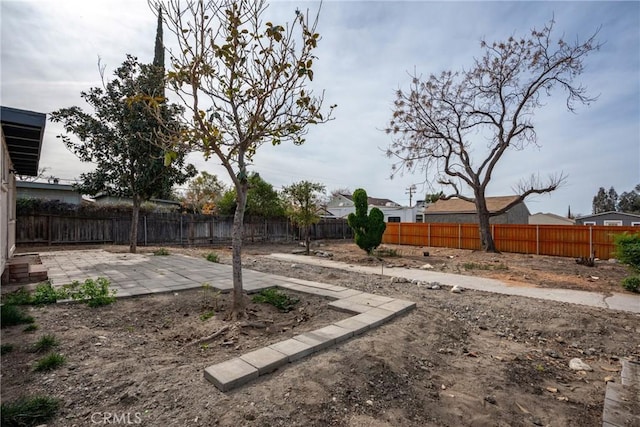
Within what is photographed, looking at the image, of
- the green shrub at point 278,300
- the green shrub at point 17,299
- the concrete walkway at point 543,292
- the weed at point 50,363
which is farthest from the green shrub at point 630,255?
the green shrub at point 17,299

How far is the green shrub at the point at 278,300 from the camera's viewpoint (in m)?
3.90

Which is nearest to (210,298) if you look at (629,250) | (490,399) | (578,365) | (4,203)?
(490,399)

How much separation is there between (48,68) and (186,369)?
5290 millimetres

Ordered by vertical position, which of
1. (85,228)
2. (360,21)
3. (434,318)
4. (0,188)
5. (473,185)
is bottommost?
(434,318)

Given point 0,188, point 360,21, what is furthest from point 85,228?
point 360,21

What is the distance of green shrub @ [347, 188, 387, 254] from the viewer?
36.9 ft

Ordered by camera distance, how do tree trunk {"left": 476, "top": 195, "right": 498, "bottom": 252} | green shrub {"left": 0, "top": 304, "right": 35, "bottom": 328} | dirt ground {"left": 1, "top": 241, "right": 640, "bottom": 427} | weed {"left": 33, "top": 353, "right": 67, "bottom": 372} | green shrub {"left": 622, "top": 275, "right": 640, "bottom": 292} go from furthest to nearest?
1. tree trunk {"left": 476, "top": 195, "right": 498, "bottom": 252}
2. green shrub {"left": 622, "top": 275, "right": 640, "bottom": 292}
3. green shrub {"left": 0, "top": 304, "right": 35, "bottom": 328}
4. weed {"left": 33, "top": 353, "right": 67, "bottom": 372}
5. dirt ground {"left": 1, "top": 241, "right": 640, "bottom": 427}

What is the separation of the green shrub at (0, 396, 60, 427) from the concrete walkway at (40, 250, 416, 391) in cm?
83

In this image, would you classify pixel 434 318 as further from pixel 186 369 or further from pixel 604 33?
pixel 604 33

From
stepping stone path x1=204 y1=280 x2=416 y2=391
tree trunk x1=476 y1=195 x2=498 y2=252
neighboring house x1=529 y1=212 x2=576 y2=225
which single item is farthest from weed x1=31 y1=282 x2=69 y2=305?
neighboring house x1=529 y1=212 x2=576 y2=225

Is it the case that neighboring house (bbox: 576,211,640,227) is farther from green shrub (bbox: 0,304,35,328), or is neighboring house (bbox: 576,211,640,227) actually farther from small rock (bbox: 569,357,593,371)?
green shrub (bbox: 0,304,35,328)

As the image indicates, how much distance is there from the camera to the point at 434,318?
3752 mm

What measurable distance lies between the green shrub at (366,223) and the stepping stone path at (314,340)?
273 inches

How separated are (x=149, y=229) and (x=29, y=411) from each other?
44.5 ft
